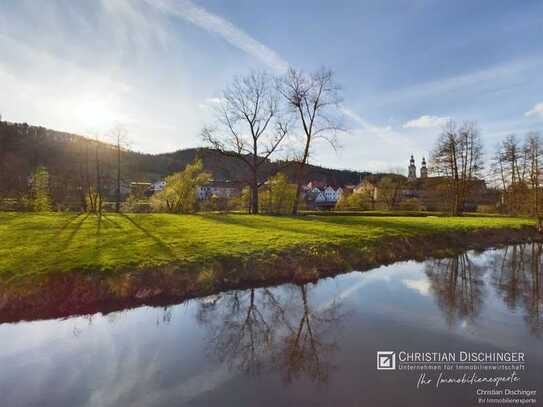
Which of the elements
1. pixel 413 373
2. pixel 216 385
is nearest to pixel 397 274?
pixel 413 373

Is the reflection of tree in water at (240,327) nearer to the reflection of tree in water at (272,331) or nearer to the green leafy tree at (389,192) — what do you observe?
the reflection of tree in water at (272,331)

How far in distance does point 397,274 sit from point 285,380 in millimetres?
10220

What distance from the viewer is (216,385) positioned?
5770mm

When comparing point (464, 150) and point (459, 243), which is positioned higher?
point (464, 150)

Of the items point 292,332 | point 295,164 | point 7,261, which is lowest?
point 292,332

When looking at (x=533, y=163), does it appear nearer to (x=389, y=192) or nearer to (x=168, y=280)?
(x=389, y=192)

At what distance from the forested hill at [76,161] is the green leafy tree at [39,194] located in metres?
2.62

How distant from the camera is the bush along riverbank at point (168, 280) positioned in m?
8.95

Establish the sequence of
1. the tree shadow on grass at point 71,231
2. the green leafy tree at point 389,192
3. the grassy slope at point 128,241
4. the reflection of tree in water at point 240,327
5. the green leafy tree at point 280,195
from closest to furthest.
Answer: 1. the reflection of tree in water at point 240,327
2. the grassy slope at point 128,241
3. the tree shadow on grass at point 71,231
4. the green leafy tree at point 280,195
5. the green leafy tree at point 389,192

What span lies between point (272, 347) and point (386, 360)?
101 inches

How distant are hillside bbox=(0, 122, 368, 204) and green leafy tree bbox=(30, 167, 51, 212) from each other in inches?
96.8

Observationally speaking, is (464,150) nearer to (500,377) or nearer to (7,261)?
(500,377)

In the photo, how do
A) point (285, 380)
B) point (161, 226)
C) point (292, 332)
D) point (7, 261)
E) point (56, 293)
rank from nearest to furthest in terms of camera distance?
1. point (285, 380)
2. point (292, 332)
3. point (56, 293)
4. point (7, 261)
5. point (161, 226)

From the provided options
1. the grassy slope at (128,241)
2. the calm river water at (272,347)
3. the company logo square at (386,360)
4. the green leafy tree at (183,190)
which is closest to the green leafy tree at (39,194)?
the grassy slope at (128,241)
